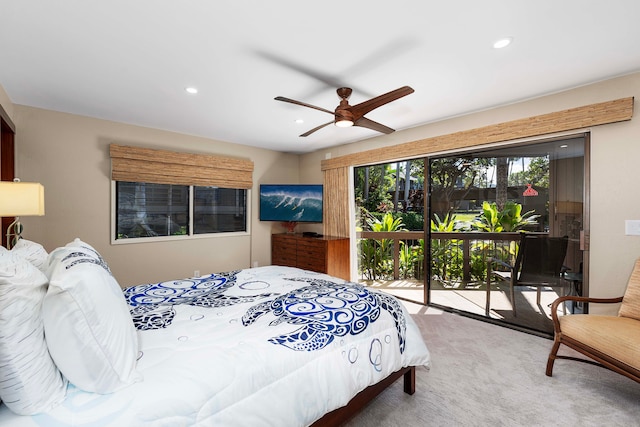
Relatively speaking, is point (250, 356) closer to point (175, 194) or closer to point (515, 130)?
point (515, 130)

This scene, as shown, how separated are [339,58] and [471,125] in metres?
2.00

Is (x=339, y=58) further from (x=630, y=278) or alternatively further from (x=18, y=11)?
(x=630, y=278)

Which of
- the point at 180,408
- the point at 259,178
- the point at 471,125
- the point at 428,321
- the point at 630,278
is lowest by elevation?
the point at 428,321

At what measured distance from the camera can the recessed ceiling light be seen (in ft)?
6.39

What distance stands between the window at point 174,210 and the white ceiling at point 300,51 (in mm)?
1199

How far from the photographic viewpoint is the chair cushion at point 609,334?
5.93ft

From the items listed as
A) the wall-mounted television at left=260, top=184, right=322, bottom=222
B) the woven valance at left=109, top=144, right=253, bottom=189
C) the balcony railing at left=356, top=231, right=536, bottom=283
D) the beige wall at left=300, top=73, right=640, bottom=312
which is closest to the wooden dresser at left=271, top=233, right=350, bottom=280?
the wall-mounted television at left=260, top=184, right=322, bottom=222

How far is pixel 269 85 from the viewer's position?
265 centimetres

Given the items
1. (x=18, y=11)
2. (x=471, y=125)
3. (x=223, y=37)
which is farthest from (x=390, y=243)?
(x=18, y=11)

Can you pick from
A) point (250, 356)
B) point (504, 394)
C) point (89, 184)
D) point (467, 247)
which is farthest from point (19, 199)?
point (467, 247)

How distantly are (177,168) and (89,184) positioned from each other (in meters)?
1.03

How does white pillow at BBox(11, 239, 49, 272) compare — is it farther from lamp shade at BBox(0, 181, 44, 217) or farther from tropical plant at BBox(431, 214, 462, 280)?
tropical plant at BBox(431, 214, 462, 280)

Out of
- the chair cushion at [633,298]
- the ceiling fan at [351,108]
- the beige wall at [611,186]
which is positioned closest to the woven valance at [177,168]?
the ceiling fan at [351,108]

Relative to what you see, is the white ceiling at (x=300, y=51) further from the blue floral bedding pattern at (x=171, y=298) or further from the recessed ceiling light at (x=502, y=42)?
the blue floral bedding pattern at (x=171, y=298)
